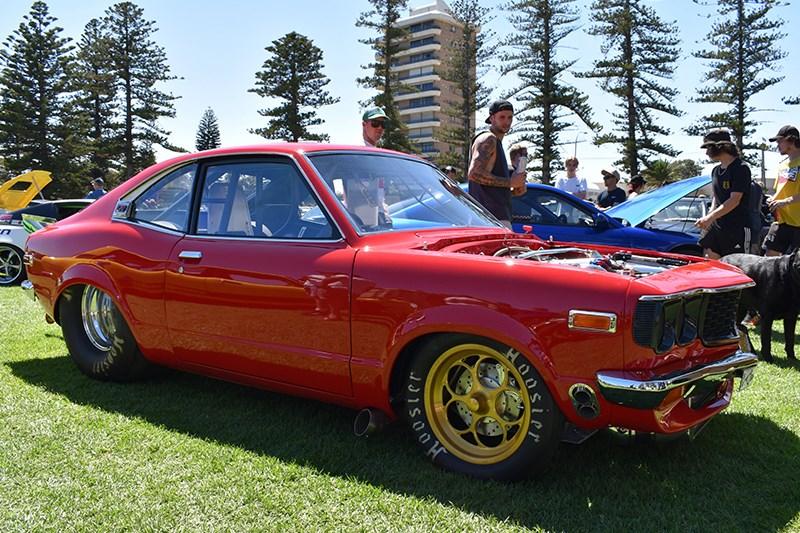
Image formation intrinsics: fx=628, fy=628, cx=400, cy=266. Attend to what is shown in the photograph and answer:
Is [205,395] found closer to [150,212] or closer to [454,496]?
[150,212]

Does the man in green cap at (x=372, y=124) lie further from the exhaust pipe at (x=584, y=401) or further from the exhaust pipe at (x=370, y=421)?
the exhaust pipe at (x=584, y=401)

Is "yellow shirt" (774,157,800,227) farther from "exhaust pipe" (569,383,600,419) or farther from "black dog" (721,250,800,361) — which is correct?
"exhaust pipe" (569,383,600,419)

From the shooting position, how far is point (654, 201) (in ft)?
27.1

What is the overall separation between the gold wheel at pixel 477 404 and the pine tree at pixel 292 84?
4126 cm

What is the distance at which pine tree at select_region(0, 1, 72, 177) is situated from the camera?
40.2 metres

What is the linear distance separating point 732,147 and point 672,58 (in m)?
31.5

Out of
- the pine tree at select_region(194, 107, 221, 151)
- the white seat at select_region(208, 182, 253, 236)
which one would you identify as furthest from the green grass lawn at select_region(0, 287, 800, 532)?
the pine tree at select_region(194, 107, 221, 151)

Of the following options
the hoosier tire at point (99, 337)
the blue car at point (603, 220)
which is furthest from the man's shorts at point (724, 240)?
the hoosier tire at point (99, 337)

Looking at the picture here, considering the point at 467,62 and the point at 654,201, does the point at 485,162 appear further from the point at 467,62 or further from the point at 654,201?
the point at 467,62

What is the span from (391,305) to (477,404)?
1.97 ft

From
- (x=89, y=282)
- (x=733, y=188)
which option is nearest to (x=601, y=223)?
(x=733, y=188)

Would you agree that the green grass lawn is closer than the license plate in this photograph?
Yes

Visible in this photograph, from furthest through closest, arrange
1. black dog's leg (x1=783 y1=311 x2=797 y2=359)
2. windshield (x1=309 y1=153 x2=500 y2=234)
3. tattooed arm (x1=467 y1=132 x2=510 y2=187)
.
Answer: tattooed arm (x1=467 y1=132 x2=510 y2=187) < black dog's leg (x1=783 y1=311 x2=797 y2=359) < windshield (x1=309 y1=153 x2=500 y2=234)

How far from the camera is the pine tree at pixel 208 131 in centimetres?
6288
